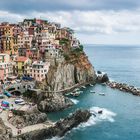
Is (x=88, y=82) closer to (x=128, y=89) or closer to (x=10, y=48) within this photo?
(x=128, y=89)

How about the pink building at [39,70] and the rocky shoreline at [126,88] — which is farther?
the rocky shoreline at [126,88]

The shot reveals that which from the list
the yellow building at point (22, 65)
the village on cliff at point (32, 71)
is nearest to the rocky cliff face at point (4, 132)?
the village on cliff at point (32, 71)

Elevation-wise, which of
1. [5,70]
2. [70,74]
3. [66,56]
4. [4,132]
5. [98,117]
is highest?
[66,56]

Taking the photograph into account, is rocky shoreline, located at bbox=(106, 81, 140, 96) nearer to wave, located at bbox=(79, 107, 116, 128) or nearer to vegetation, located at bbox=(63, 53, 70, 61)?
vegetation, located at bbox=(63, 53, 70, 61)

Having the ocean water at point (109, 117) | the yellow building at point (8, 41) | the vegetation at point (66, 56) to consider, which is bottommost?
the ocean water at point (109, 117)

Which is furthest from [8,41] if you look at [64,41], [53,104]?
[53,104]

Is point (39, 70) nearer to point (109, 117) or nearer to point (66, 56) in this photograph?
point (66, 56)

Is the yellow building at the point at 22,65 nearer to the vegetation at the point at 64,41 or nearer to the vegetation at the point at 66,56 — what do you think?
the vegetation at the point at 66,56

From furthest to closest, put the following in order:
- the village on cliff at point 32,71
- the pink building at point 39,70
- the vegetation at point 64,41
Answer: the vegetation at point 64,41 < the pink building at point 39,70 < the village on cliff at point 32,71
